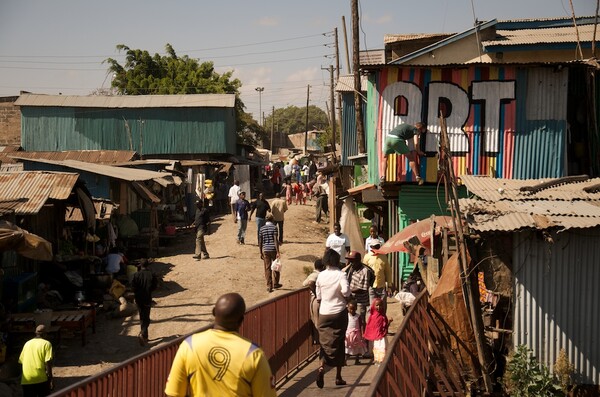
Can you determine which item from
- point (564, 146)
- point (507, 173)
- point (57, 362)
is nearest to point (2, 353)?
point (57, 362)

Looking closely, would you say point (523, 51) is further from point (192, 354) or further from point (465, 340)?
point (192, 354)

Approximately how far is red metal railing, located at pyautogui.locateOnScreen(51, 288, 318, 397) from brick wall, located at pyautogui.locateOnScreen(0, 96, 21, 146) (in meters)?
41.8

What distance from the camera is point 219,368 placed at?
16.1 ft

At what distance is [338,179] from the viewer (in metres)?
26.7

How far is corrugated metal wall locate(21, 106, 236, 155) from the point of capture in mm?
45562

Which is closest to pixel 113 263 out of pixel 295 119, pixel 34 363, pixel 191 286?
pixel 191 286

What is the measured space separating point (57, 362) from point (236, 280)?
24.8 feet

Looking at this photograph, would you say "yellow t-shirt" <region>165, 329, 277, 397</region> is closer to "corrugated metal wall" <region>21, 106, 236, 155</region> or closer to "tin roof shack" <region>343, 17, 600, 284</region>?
"tin roof shack" <region>343, 17, 600, 284</region>

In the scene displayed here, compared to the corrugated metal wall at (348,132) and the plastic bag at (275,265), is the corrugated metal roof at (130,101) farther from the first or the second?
the plastic bag at (275,265)

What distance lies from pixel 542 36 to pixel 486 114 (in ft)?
26.4

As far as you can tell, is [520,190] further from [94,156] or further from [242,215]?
[94,156]

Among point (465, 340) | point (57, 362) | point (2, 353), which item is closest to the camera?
point (465, 340)

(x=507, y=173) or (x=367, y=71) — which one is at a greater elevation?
(x=367, y=71)

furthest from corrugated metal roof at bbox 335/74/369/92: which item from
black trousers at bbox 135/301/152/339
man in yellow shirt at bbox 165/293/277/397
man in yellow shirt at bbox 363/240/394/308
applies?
man in yellow shirt at bbox 165/293/277/397
